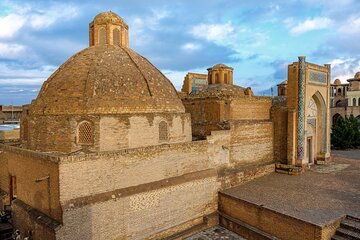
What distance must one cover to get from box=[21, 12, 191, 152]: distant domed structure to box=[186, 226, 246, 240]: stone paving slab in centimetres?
350

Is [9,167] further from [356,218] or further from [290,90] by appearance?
[290,90]

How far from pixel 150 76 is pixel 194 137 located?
4143mm

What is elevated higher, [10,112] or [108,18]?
[108,18]

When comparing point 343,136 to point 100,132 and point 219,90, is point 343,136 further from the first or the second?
point 100,132

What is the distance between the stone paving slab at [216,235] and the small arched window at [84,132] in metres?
4.82

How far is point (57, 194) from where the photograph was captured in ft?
24.1

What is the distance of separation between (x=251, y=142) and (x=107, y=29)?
823cm

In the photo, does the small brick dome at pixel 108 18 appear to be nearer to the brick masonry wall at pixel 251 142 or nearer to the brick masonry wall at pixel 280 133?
the brick masonry wall at pixel 251 142

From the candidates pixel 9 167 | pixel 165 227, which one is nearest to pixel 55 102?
pixel 9 167

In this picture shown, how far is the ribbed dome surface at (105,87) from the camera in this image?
940cm

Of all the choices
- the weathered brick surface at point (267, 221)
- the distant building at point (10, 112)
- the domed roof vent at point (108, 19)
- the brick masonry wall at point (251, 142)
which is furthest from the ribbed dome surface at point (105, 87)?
the distant building at point (10, 112)

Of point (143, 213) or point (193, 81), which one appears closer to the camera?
point (143, 213)

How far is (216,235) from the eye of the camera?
9.84m

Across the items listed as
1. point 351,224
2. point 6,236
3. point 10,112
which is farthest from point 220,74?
point 10,112
